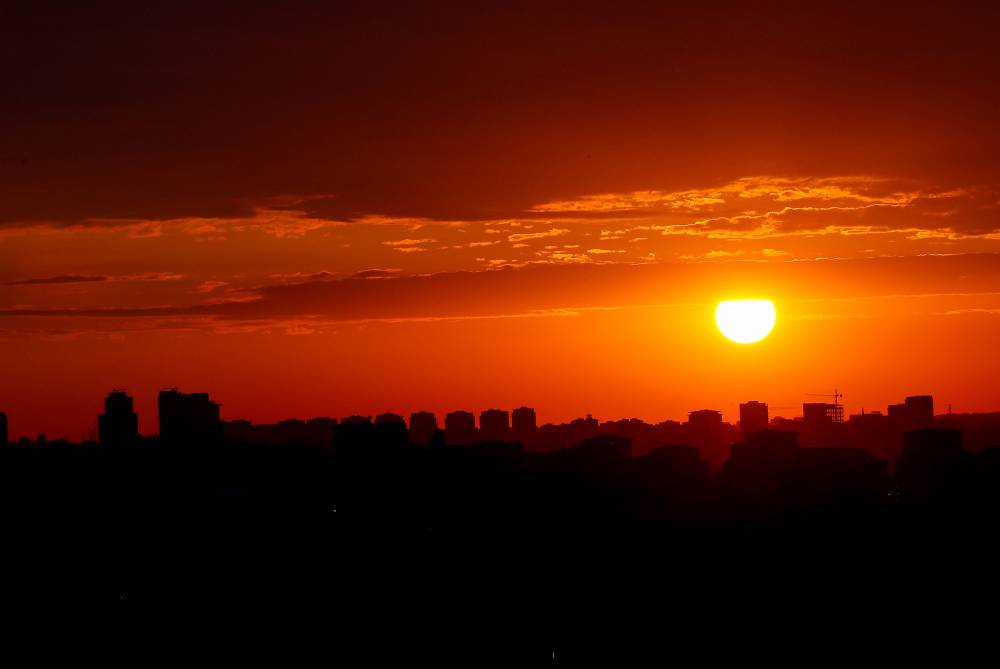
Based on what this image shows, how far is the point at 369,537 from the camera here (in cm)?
11625

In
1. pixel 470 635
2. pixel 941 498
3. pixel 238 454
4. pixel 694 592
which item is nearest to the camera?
pixel 470 635

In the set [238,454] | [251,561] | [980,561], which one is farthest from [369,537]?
[238,454]

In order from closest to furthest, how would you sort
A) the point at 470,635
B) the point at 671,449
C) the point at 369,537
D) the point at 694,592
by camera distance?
1. the point at 470,635
2. the point at 694,592
3. the point at 369,537
4. the point at 671,449

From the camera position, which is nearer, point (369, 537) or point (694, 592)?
point (694, 592)

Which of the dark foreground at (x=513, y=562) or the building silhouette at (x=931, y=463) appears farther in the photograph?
the building silhouette at (x=931, y=463)

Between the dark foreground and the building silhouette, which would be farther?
the building silhouette

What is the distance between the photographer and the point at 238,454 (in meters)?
184

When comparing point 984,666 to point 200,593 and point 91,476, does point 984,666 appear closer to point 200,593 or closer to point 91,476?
point 200,593

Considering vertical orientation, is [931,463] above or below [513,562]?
above

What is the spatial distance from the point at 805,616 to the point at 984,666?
12.9 m

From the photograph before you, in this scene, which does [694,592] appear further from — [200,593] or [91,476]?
[91,476]

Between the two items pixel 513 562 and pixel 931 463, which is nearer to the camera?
pixel 513 562

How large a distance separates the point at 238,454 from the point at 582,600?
95405mm

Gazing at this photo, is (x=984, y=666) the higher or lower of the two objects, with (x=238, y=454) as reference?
lower
